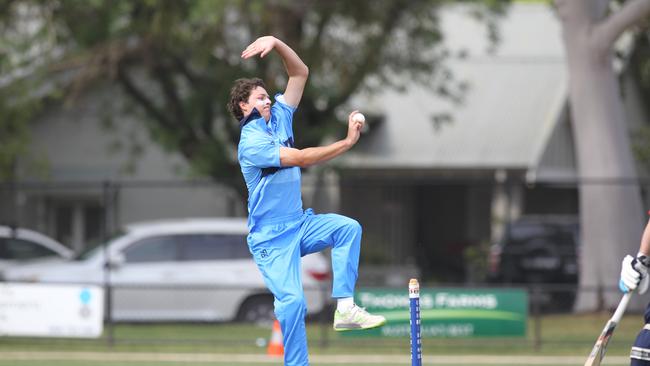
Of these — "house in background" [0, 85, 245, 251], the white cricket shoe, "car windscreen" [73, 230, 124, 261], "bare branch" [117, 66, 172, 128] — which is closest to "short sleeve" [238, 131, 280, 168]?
the white cricket shoe

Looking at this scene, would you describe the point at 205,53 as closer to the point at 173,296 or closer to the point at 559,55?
the point at 173,296

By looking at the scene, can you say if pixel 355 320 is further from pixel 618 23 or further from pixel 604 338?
pixel 618 23

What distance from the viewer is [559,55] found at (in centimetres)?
3244

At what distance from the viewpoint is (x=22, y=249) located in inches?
881

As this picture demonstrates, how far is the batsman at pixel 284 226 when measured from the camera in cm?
887

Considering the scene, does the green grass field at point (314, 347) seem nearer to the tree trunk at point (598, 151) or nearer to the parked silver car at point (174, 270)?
the parked silver car at point (174, 270)

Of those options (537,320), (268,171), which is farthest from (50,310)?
(268,171)

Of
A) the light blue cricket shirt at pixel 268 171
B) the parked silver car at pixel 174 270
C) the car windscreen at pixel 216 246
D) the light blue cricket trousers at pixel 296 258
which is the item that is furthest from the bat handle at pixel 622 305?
the car windscreen at pixel 216 246

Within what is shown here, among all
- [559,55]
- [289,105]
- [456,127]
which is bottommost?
[289,105]

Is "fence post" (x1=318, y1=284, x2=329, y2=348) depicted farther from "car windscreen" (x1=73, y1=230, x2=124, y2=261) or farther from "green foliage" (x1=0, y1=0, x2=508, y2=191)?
"green foliage" (x1=0, y1=0, x2=508, y2=191)

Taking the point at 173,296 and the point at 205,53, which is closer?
the point at 173,296

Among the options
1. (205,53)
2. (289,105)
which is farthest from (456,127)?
(289,105)

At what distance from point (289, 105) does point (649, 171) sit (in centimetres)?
2187

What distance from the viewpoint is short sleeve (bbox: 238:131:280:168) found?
8828 millimetres
